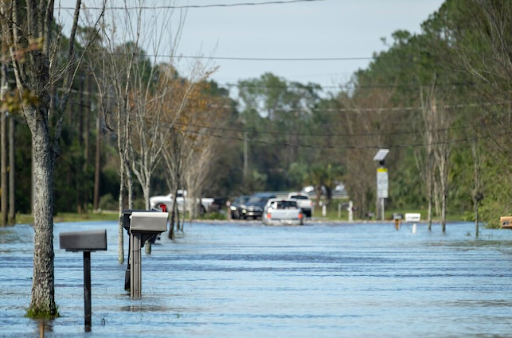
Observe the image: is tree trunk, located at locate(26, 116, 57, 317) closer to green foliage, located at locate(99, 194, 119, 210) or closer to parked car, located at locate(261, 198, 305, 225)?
parked car, located at locate(261, 198, 305, 225)

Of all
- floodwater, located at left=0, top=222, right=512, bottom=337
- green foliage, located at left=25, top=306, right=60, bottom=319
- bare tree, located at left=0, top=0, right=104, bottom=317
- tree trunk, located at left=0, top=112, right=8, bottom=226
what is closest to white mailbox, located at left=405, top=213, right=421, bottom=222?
floodwater, located at left=0, top=222, right=512, bottom=337

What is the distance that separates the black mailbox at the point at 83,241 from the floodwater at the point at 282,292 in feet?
3.45

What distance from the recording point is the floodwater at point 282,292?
15.2 m

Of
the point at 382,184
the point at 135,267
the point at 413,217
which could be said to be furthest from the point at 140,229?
the point at 382,184

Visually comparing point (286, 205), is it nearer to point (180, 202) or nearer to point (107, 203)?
point (180, 202)

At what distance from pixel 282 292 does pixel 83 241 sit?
6.47 meters

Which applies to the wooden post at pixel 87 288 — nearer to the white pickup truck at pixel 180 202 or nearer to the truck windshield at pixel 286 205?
the truck windshield at pixel 286 205

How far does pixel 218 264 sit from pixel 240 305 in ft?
34.9

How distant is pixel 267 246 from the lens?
3884 centimetres

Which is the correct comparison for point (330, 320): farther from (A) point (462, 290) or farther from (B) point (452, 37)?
(B) point (452, 37)

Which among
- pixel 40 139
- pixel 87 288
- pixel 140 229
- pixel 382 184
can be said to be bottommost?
pixel 87 288

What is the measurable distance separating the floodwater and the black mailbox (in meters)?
1.05

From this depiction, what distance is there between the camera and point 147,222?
1809cm

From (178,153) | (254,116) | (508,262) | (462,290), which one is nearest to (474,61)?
(178,153)
